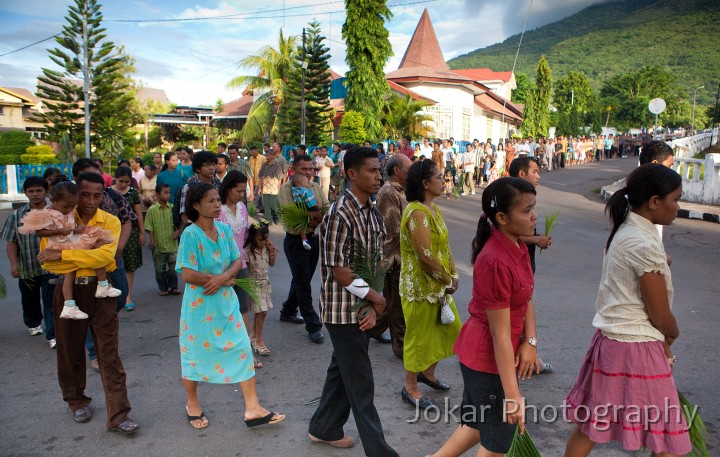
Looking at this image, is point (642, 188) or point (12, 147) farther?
point (12, 147)

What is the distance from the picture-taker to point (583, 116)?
66.6 metres

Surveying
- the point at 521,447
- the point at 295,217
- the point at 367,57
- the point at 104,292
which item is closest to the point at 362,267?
the point at 521,447

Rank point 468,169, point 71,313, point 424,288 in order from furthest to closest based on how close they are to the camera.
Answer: point 468,169 < point 424,288 < point 71,313

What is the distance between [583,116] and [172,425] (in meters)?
69.9

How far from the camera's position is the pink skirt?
2.49 m

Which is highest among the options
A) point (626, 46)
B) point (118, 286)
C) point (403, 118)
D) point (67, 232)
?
point (626, 46)

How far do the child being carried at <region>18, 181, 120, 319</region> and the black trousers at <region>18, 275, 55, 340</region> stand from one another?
1.75m

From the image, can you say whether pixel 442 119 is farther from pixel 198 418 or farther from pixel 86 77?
pixel 198 418

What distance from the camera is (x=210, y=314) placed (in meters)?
3.63

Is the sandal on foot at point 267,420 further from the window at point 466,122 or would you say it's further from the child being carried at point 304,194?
the window at point 466,122

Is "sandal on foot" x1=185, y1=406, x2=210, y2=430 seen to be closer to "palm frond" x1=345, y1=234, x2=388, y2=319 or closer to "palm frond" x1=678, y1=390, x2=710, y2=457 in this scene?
"palm frond" x1=345, y1=234, x2=388, y2=319

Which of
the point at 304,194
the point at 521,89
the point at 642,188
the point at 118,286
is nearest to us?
the point at 642,188

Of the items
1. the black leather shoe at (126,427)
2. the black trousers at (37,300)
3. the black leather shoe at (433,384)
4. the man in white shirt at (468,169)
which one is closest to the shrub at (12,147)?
the man in white shirt at (468,169)

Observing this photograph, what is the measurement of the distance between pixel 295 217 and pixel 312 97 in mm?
24444
